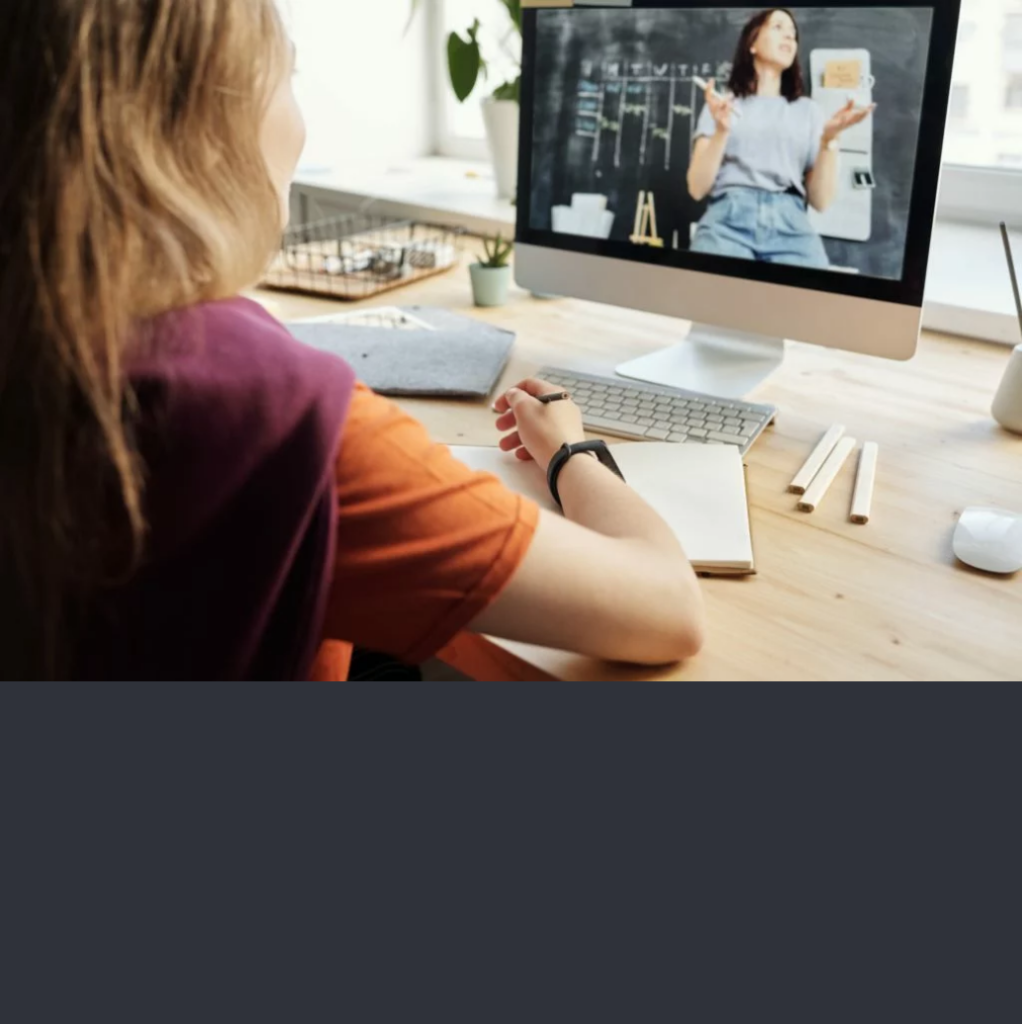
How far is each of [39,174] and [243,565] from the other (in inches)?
9.4

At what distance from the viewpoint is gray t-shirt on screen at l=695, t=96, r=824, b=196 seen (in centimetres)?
113

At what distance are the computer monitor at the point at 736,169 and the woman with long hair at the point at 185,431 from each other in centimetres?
61

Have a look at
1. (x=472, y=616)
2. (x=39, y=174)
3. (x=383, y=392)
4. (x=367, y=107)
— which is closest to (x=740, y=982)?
(x=472, y=616)

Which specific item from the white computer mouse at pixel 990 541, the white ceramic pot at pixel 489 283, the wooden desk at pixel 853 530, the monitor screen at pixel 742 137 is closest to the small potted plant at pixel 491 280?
the white ceramic pot at pixel 489 283

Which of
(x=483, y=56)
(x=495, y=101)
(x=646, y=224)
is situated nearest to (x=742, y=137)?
(x=646, y=224)

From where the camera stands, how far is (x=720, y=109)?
119 centimetres

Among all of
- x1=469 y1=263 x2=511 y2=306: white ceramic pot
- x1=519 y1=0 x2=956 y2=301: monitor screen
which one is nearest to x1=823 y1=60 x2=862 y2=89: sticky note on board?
x1=519 y1=0 x2=956 y2=301: monitor screen

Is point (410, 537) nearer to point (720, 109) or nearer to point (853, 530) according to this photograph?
point (853, 530)

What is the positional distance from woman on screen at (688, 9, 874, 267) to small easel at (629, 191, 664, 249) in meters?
0.06

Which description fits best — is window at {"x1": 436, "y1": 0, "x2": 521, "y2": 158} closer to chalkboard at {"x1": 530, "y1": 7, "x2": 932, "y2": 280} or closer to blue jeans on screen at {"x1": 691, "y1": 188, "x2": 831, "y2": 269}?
chalkboard at {"x1": 530, "y1": 7, "x2": 932, "y2": 280}

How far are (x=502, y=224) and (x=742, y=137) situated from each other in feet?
2.71

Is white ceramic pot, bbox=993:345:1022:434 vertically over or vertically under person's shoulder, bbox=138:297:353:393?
under

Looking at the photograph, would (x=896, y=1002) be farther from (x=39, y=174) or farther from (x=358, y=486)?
(x=39, y=174)

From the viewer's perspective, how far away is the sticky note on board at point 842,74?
1.09 metres
